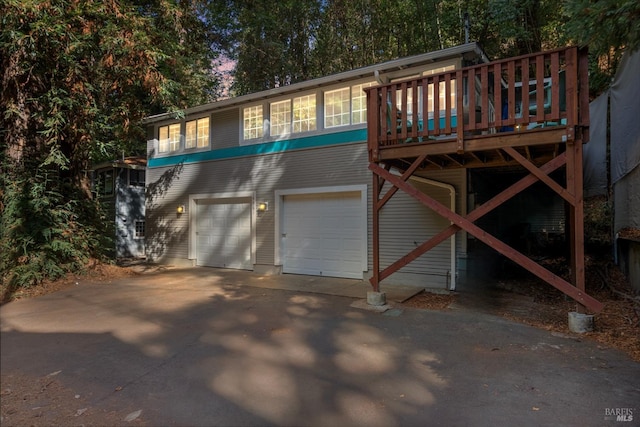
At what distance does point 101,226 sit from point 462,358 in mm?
8652

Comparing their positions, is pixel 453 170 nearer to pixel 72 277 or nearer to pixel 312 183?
pixel 312 183

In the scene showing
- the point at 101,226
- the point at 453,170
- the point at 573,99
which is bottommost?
the point at 101,226

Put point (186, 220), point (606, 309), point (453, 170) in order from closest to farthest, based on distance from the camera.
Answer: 1. point (606, 309)
2. point (453, 170)
3. point (186, 220)

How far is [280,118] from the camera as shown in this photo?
A: 8844mm

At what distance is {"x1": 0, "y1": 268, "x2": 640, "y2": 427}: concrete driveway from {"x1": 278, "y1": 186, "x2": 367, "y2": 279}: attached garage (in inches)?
85.7

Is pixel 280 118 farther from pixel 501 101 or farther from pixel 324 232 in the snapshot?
pixel 501 101

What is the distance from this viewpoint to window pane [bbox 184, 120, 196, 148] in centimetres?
1041

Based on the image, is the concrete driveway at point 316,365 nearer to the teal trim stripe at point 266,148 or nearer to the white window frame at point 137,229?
the teal trim stripe at point 266,148

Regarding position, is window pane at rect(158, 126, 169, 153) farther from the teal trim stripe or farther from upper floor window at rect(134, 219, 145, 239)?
upper floor window at rect(134, 219, 145, 239)

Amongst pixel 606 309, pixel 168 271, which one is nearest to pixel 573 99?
pixel 606 309

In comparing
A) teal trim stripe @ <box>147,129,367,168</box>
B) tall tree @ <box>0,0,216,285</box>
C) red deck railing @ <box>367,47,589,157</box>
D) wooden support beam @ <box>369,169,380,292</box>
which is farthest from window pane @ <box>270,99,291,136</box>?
wooden support beam @ <box>369,169,380,292</box>

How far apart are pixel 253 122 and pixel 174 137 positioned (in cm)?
305

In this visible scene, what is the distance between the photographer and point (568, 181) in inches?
169

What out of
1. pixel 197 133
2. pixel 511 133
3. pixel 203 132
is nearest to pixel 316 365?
pixel 511 133
